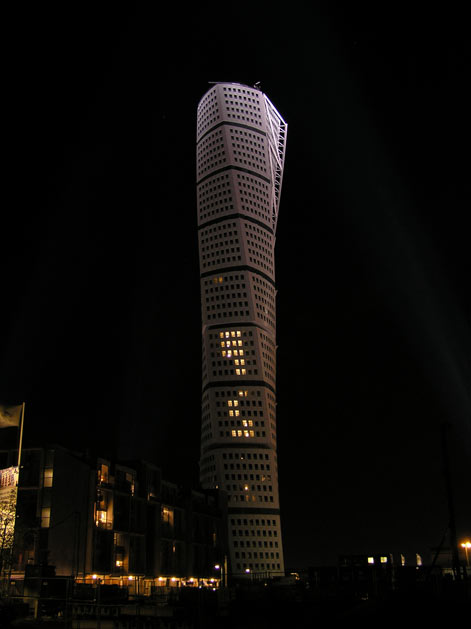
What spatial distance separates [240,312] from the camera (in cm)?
11225

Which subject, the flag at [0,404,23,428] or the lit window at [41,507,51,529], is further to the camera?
the lit window at [41,507,51,529]

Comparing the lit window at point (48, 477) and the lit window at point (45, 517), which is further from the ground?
the lit window at point (48, 477)

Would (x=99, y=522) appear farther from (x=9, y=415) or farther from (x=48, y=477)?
(x=9, y=415)

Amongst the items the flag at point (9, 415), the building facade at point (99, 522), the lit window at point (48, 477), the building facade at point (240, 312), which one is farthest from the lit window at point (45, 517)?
the building facade at point (240, 312)

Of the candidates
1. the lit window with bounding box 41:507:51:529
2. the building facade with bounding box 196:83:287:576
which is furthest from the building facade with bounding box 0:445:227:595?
the building facade with bounding box 196:83:287:576

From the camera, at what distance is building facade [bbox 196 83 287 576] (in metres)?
104

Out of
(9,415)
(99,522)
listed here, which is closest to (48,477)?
(99,522)

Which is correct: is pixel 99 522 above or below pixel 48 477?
below

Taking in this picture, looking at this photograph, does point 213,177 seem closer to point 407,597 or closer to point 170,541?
point 170,541

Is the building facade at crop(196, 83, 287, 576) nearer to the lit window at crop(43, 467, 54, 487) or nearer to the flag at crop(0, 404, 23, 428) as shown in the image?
the lit window at crop(43, 467, 54, 487)

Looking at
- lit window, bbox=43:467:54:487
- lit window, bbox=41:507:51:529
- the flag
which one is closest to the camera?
the flag

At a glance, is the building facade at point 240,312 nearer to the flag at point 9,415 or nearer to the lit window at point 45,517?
the lit window at point 45,517

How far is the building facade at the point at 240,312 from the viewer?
104 metres

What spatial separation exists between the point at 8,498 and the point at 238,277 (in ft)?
→ 293
